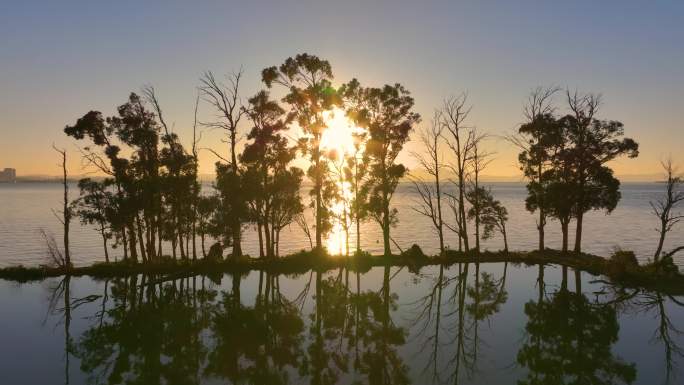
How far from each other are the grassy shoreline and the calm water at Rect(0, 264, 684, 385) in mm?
2200

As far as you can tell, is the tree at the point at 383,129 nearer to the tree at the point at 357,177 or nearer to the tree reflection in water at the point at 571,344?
the tree at the point at 357,177

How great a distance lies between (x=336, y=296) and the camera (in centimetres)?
2989

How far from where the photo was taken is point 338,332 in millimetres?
22359

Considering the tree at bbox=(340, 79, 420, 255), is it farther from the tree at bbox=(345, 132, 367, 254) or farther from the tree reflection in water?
the tree reflection in water

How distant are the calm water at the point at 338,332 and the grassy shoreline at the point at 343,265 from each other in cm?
220

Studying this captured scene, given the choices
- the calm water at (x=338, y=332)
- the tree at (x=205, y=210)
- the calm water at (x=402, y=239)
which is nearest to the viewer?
the calm water at (x=338, y=332)

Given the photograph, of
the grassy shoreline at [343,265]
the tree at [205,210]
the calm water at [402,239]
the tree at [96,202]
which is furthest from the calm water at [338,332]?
the calm water at [402,239]

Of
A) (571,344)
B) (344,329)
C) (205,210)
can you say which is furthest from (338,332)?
(205,210)

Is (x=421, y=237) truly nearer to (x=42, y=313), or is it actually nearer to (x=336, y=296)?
(x=336, y=296)

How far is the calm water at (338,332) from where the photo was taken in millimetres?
17203

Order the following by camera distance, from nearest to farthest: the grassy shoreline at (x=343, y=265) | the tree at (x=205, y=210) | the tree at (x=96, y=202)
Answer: the grassy shoreline at (x=343, y=265) < the tree at (x=96, y=202) < the tree at (x=205, y=210)

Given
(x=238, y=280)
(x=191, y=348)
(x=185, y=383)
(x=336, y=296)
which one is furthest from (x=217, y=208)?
(x=185, y=383)

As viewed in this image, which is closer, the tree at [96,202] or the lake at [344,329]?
the lake at [344,329]

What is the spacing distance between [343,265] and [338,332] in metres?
18.7
